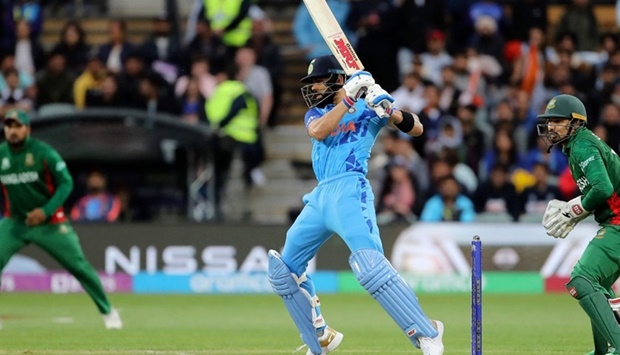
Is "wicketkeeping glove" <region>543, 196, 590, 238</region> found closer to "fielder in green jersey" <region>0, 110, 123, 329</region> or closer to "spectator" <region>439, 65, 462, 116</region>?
"fielder in green jersey" <region>0, 110, 123, 329</region>

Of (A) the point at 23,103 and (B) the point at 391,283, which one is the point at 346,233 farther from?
(A) the point at 23,103

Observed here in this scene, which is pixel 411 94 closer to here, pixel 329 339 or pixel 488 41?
pixel 488 41

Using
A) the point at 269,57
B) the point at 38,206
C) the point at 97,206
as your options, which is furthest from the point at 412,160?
the point at 38,206

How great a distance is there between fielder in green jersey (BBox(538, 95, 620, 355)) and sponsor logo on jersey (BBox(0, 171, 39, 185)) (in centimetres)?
534

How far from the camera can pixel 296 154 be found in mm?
19453

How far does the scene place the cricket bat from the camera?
882 centimetres

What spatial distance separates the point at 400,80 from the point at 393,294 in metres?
11.2

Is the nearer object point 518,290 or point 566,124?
point 566,124

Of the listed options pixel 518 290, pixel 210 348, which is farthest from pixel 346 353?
pixel 518 290

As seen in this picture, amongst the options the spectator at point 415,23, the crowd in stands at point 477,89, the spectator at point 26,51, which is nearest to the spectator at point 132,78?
the spectator at point 26,51

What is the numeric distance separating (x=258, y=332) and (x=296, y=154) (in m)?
7.67

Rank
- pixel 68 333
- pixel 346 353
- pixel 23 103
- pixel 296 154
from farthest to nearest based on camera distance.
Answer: pixel 296 154, pixel 23 103, pixel 68 333, pixel 346 353

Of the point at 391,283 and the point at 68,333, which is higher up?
the point at 391,283

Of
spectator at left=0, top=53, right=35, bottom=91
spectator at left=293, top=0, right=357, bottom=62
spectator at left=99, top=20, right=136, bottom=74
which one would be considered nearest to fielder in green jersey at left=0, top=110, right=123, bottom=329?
spectator at left=0, top=53, right=35, bottom=91
